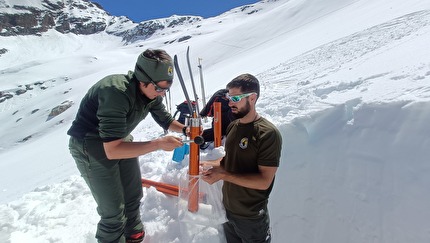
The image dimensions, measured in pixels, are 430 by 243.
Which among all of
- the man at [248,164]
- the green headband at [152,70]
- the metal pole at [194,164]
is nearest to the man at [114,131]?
the green headband at [152,70]

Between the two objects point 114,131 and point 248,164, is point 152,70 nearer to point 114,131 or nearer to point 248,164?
point 114,131

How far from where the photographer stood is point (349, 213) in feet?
10.2

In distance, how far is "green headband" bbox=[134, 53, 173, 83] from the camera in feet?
8.27

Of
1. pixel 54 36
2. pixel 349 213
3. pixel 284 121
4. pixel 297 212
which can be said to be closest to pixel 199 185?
pixel 297 212

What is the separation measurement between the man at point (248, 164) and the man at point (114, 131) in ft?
1.56

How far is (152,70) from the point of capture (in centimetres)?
253

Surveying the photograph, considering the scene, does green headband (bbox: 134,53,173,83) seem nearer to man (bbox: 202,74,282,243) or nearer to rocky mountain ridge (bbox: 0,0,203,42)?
man (bbox: 202,74,282,243)

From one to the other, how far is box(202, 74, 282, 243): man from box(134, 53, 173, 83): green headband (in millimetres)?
533

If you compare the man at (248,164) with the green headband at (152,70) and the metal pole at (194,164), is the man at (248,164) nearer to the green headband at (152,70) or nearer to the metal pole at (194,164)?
the metal pole at (194,164)

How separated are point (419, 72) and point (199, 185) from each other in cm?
318

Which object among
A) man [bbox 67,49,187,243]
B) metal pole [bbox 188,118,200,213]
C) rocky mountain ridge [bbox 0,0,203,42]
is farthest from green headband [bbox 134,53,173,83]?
rocky mountain ridge [bbox 0,0,203,42]

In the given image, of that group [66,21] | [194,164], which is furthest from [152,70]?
[66,21]

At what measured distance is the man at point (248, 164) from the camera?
7.67 ft

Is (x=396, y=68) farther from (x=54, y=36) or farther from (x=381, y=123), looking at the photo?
(x=54, y=36)
